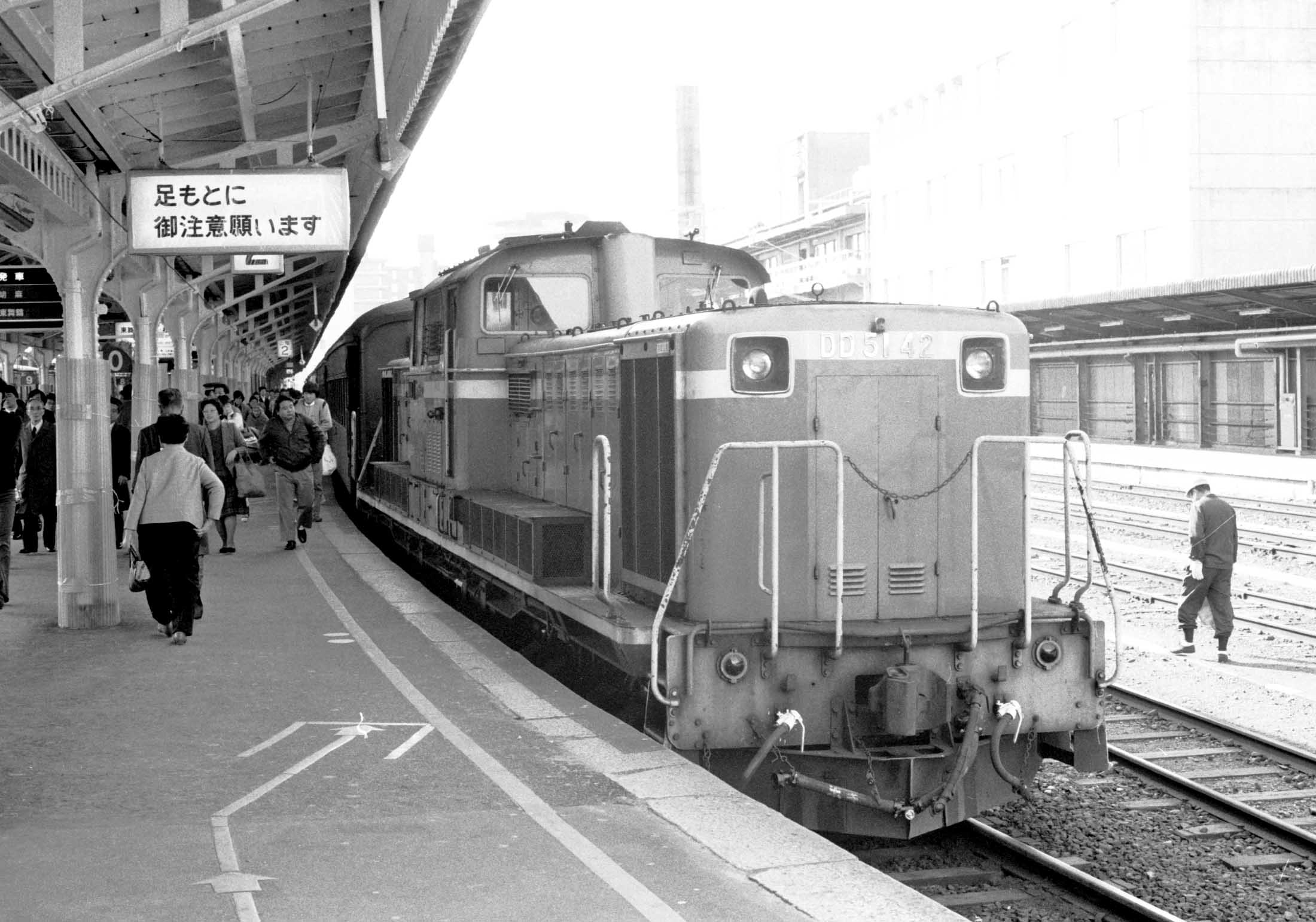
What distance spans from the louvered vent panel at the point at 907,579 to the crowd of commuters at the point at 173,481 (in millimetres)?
4661

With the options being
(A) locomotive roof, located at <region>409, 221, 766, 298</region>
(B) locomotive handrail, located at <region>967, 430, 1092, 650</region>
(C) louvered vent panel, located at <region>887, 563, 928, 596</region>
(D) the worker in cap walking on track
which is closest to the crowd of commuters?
(A) locomotive roof, located at <region>409, 221, 766, 298</region>

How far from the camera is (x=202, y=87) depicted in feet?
40.7

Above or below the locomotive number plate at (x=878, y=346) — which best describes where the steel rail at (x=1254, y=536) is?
below

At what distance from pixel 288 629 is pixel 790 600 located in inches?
182

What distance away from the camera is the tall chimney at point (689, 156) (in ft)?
257

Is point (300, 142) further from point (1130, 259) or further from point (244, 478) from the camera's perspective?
point (1130, 259)

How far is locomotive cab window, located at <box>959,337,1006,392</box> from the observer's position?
24.7 feet

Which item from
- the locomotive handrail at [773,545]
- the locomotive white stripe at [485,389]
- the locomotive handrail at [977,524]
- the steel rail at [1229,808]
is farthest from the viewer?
the locomotive white stripe at [485,389]

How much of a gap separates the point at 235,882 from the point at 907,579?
12.7 feet

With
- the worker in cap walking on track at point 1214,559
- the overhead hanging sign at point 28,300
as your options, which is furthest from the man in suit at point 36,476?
the worker in cap walking on track at point 1214,559

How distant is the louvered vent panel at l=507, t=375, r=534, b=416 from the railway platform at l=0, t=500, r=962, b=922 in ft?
6.14

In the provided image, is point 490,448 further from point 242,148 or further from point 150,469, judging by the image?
point 242,148

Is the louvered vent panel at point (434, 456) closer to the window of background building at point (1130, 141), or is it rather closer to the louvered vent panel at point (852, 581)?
the louvered vent panel at point (852, 581)

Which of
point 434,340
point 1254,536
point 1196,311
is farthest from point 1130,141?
point 434,340
